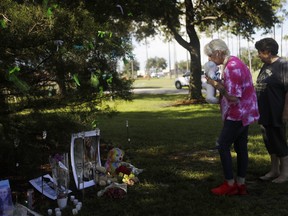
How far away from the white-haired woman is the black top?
1.85ft

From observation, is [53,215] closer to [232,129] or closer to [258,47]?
[232,129]

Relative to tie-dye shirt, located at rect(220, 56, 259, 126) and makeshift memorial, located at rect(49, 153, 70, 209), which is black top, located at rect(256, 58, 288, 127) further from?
A: makeshift memorial, located at rect(49, 153, 70, 209)

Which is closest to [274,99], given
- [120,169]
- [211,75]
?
[211,75]

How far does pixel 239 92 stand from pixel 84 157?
1.88 m

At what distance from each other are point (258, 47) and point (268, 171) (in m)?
1.67

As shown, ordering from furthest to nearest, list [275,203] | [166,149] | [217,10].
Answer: [217,10] < [166,149] < [275,203]

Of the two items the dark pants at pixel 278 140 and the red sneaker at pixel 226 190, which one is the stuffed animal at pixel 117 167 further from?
the dark pants at pixel 278 140

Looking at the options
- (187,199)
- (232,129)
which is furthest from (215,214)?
(232,129)

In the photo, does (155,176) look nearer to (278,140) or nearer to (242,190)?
(242,190)

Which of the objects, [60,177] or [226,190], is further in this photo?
[226,190]

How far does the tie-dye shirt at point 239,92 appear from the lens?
4137 mm

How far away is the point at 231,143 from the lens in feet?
14.3

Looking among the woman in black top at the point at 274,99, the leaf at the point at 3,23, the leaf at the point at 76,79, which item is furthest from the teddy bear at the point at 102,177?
the leaf at the point at 3,23

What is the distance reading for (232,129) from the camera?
14.0ft
